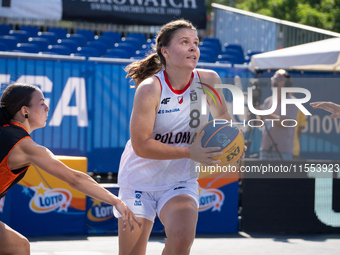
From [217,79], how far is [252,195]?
3.42 meters

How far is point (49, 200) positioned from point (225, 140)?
3602mm

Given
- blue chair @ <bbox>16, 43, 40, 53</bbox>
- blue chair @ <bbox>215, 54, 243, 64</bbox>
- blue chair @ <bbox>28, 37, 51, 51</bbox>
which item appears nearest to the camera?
blue chair @ <bbox>16, 43, 40, 53</bbox>

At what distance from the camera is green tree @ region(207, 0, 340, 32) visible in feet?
84.4

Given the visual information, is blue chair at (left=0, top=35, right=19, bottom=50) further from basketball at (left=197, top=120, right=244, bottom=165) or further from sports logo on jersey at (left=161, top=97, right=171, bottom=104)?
basketball at (left=197, top=120, right=244, bottom=165)

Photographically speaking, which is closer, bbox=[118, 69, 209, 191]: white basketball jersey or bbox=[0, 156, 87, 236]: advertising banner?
bbox=[118, 69, 209, 191]: white basketball jersey

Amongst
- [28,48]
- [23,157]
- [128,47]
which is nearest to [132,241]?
[23,157]

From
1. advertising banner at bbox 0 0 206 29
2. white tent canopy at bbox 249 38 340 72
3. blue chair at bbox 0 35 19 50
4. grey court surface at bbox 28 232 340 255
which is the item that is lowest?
grey court surface at bbox 28 232 340 255

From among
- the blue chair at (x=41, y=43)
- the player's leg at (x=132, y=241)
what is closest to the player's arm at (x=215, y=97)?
the player's leg at (x=132, y=241)

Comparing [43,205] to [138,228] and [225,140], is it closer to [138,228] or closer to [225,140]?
[138,228]

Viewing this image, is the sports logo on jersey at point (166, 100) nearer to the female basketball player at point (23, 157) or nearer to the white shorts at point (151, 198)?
the white shorts at point (151, 198)

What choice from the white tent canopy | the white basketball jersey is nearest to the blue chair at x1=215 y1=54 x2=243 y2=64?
the white tent canopy

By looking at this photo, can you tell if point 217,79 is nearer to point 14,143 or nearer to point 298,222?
point 14,143

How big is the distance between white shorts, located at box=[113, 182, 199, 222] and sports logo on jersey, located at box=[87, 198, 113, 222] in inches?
123

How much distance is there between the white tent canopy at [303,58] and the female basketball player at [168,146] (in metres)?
4.63
